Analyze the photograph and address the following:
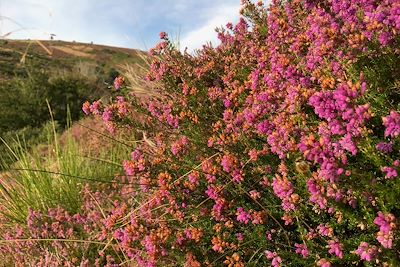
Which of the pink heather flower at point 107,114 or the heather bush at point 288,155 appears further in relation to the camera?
the pink heather flower at point 107,114

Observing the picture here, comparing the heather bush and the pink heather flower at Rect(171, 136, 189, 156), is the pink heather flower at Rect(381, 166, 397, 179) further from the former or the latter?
the pink heather flower at Rect(171, 136, 189, 156)

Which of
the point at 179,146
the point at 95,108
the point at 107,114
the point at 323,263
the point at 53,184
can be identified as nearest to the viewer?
the point at 323,263

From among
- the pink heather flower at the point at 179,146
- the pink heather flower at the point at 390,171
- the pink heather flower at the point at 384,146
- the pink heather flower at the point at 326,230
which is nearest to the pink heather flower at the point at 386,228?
the pink heather flower at the point at 390,171

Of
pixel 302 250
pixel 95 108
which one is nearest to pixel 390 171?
pixel 302 250

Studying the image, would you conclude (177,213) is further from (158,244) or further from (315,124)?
(315,124)

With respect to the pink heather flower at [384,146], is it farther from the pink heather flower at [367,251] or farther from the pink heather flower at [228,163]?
the pink heather flower at [228,163]

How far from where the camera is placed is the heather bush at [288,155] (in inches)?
85.2

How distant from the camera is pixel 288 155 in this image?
2.50 meters

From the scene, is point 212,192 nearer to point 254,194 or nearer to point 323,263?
point 254,194

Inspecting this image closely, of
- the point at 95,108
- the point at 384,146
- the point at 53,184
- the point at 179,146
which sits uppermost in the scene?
the point at 95,108

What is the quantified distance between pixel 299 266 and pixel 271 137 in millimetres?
828

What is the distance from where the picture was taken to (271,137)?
254 cm

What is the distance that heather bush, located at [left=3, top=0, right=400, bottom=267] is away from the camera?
7.10 feet

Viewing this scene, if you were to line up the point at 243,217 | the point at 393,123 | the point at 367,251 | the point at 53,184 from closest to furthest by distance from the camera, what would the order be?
the point at 393,123 → the point at 367,251 → the point at 243,217 → the point at 53,184
